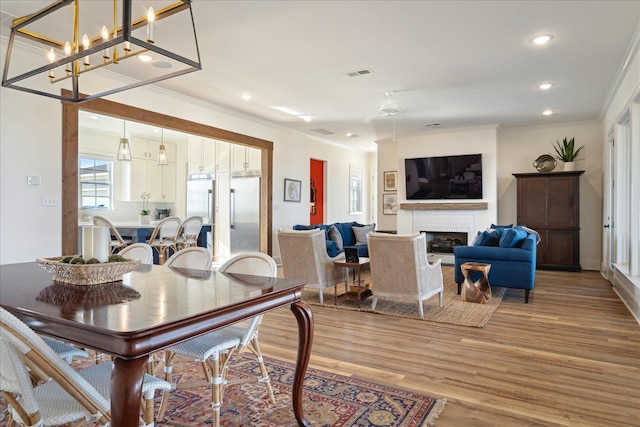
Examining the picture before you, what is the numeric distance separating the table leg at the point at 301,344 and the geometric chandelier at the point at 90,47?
1486 mm

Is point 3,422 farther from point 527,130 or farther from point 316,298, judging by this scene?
point 527,130

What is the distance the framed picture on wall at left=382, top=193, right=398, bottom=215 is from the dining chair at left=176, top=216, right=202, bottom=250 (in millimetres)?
5070

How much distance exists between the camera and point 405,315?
4156 millimetres

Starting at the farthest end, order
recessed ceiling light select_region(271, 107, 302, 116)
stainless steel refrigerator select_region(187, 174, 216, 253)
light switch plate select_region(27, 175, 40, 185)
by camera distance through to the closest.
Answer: stainless steel refrigerator select_region(187, 174, 216, 253) < recessed ceiling light select_region(271, 107, 302, 116) < light switch plate select_region(27, 175, 40, 185)

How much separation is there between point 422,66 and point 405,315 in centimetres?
280

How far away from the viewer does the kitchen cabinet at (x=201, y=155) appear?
843cm

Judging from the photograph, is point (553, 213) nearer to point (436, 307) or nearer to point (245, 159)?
point (436, 307)

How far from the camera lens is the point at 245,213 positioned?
776cm

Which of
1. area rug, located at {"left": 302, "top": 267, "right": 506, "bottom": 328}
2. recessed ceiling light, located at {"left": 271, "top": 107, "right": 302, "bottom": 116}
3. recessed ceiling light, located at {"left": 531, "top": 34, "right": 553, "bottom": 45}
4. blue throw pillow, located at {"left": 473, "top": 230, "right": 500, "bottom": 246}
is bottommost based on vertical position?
area rug, located at {"left": 302, "top": 267, "right": 506, "bottom": 328}

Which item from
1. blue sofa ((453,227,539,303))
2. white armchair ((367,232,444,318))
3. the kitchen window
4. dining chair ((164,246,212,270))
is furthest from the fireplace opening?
the kitchen window

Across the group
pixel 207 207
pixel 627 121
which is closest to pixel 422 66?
pixel 627 121

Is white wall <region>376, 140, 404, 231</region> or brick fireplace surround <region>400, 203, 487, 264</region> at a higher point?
white wall <region>376, 140, 404, 231</region>

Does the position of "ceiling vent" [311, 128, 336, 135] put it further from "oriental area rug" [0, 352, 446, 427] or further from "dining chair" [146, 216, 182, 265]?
"oriental area rug" [0, 352, 446, 427]

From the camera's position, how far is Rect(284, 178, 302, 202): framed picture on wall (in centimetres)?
793
